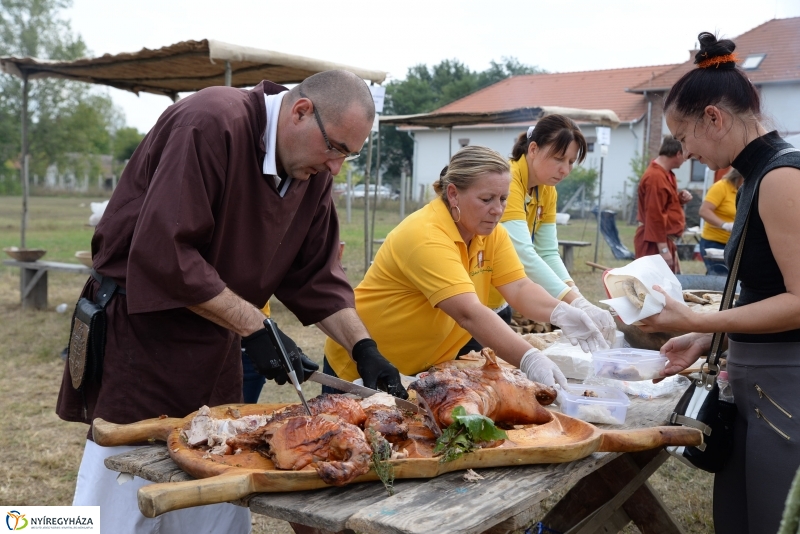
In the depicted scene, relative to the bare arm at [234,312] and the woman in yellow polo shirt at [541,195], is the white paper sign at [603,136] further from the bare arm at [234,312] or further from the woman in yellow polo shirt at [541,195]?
the bare arm at [234,312]

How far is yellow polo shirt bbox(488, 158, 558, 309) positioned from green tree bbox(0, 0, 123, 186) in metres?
34.1

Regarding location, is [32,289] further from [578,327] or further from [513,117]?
[578,327]

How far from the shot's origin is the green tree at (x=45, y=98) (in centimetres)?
3338

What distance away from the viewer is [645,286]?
2320 millimetres

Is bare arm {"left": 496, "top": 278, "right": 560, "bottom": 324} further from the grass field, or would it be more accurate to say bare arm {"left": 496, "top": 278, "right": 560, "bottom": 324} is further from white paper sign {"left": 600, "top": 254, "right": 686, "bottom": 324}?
the grass field

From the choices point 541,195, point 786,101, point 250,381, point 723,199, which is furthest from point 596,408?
point 786,101

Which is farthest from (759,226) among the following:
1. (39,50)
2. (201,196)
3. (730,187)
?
(39,50)

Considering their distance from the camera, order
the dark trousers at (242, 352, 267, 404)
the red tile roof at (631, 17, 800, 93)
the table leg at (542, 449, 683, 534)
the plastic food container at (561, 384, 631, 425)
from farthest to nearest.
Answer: the red tile roof at (631, 17, 800, 93) → the dark trousers at (242, 352, 267, 404) → the table leg at (542, 449, 683, 534) → the plastic food container at (561, 384, 631, 425)

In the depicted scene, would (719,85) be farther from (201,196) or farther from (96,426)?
(96,426)

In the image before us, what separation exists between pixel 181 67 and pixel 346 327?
18.2 feet

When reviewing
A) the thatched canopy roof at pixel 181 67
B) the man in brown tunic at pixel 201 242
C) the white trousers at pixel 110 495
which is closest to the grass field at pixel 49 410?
the white trousers at pixel 110 495

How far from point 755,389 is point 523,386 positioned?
2.28 ft

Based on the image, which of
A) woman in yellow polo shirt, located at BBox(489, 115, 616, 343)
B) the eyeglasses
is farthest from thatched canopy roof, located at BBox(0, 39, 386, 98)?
the eyeglasses

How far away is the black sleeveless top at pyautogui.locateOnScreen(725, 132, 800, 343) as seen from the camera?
211 cm
